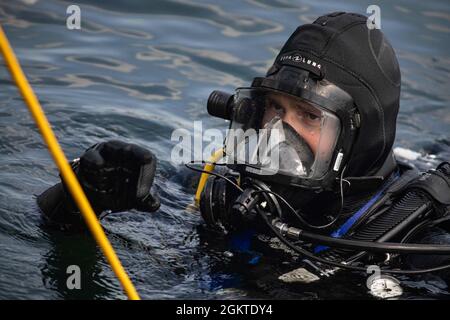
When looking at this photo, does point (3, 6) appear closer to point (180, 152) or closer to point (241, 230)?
point (180, 152)

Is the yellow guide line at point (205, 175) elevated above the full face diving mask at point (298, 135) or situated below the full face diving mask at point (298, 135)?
below

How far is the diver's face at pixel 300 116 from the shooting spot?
→ 3549 millimetres

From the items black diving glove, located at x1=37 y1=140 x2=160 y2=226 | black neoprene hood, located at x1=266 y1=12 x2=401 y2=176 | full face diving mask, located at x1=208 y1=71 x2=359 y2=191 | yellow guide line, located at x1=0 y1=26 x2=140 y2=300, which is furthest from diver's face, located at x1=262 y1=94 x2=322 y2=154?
yellow guide line, located at x1=0 y1=26 x2=140 y2=300

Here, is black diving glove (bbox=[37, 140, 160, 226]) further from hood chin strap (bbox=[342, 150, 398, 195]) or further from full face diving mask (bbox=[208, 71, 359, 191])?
Result: hood chin strap (bbox=[342, 150, 398, 195])

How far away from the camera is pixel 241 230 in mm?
3771

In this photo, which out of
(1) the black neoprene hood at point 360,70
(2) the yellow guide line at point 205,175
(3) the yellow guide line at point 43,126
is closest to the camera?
(3) the yellow guide line at point 43,126

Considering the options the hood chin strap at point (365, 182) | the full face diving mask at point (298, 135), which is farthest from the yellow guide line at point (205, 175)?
the hood chin strap at point (365, 182)

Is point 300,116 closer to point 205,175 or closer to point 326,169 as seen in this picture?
point 326,169

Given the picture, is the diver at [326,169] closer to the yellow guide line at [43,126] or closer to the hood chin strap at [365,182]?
the hood chin strap at [365,182]

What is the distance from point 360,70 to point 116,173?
4.16 ft

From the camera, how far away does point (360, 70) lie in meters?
3.64

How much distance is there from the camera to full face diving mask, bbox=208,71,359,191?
3.49m

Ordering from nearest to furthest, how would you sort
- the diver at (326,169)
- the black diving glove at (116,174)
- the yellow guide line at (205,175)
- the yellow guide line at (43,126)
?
the yellow guide line at (43,126)
the black diving glove at (116,174)
the diver at (326,169)
the yellow guide line at (205,175)

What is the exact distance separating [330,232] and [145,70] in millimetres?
3388
